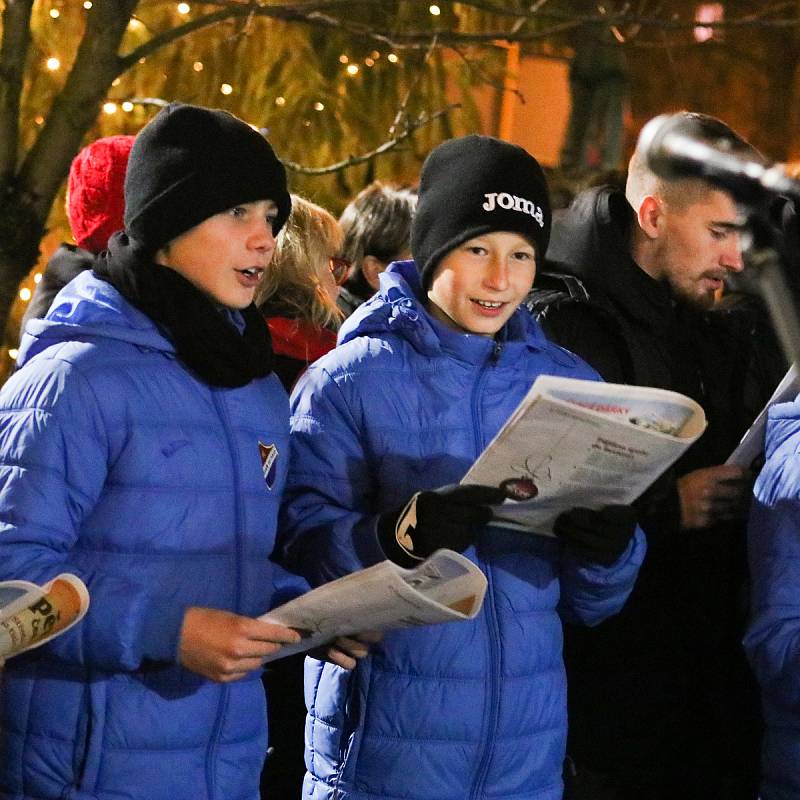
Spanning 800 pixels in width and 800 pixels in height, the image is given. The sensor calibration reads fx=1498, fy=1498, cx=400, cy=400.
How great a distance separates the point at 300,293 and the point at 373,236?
0.80 meters

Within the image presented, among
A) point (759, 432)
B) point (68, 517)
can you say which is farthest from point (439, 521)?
point (759, 432)

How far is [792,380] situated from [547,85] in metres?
8.16

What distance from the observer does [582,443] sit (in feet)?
9.05

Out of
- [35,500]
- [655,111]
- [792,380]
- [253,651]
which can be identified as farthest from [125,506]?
[655,111]

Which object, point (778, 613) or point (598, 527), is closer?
point (598, 527)

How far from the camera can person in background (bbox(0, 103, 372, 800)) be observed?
272cm

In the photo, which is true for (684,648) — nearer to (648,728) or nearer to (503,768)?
(648,728)

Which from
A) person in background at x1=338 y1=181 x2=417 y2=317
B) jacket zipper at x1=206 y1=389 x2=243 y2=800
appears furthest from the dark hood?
jacket zipper at x1=206 y1=389 x2=243 y2=800

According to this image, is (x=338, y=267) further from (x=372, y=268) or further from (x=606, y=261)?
(x=606, y=261)

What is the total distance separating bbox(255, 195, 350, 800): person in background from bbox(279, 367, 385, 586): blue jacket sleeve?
106 cm

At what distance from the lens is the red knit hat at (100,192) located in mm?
3945

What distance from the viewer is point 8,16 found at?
5.20 m

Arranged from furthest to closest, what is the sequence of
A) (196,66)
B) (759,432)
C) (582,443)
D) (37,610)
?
(196,66)
(759,432)
(582,443)
(37,610)

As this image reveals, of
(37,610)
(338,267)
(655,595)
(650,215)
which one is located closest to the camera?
(37,610)
